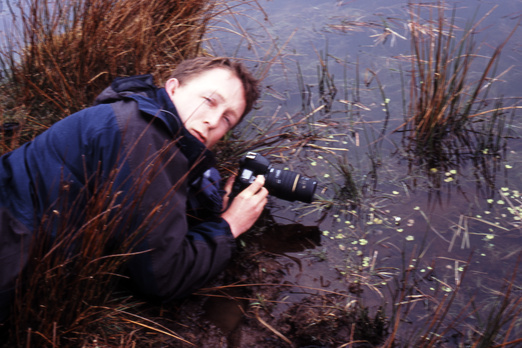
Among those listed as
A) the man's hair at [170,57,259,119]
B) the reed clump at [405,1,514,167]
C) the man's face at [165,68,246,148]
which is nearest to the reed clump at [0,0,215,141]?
the man's hair at [170,57,259,119]

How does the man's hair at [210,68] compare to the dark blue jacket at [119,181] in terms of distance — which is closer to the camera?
the dark blue jacket at [119,181]

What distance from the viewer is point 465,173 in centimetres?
326

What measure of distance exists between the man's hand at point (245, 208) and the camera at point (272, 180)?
6 centimetres

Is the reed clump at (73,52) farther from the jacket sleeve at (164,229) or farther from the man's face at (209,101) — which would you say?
the jacket sleeve at (164,229)

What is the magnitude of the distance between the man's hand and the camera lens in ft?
0.24

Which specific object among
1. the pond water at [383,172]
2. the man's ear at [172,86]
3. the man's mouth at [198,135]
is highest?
the man's ear at [172,86]

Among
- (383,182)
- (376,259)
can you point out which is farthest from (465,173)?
(376,259)

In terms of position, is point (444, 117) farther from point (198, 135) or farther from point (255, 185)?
point (198, 135)

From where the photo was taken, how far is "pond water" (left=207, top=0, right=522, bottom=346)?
2643 millimetres

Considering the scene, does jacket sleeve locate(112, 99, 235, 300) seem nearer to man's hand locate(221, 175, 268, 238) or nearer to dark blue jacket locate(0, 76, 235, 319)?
dark blue jacket locate(0, 76, 235, 319)

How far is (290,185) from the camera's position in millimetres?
2830

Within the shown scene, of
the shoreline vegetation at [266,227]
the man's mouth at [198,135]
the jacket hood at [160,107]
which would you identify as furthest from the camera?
the man's mouth at [198,135]

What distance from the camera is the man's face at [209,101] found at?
245 cm

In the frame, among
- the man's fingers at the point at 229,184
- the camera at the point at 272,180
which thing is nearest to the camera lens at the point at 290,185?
the camera at the point at 272,180
